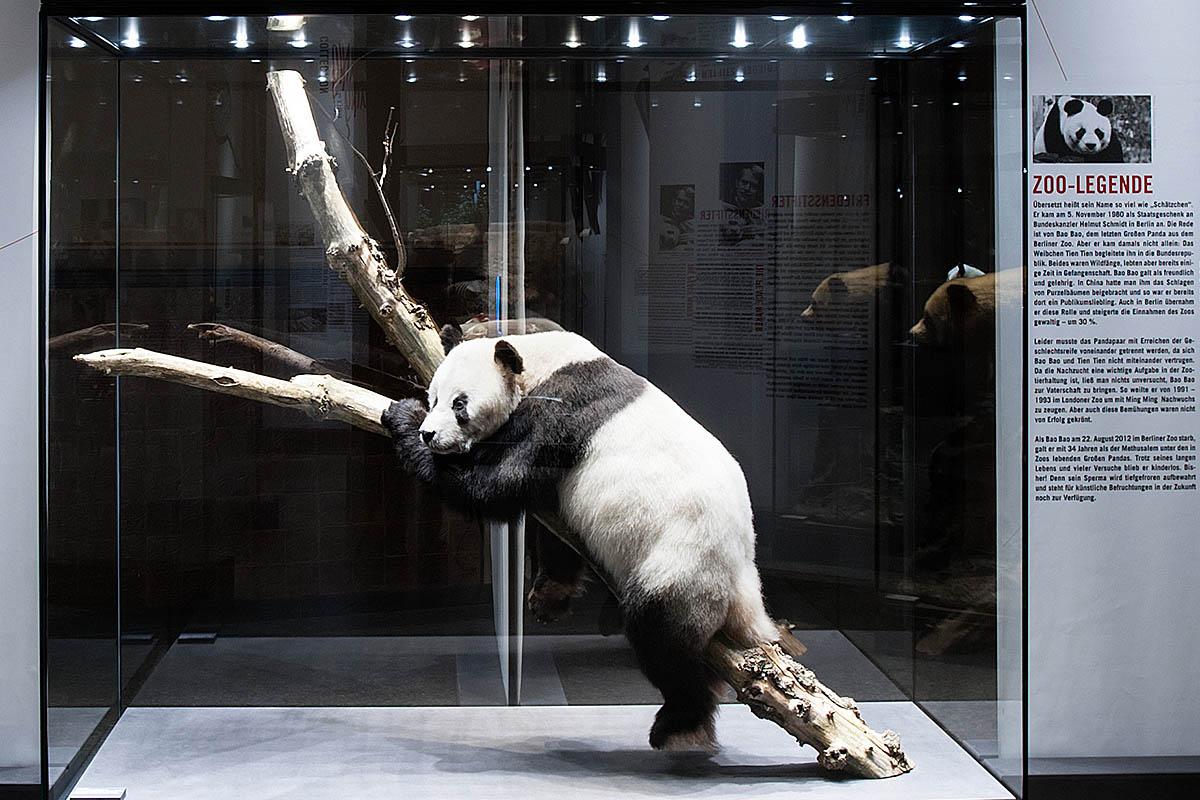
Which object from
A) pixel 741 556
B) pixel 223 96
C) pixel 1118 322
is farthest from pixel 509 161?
pixel 1118 322

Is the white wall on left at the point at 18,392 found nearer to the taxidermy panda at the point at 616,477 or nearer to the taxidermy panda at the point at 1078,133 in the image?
the taxidermy panda at the point at 616,477

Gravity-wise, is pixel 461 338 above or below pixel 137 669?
above

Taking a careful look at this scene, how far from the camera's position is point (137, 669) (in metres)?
2.75

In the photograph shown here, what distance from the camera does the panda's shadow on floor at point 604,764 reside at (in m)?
2.50

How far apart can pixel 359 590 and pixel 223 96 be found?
104 cm

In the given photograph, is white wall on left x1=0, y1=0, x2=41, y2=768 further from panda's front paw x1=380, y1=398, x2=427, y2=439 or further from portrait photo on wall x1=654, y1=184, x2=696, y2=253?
portrait photo on wall x1=654, y1=184, x2=696, y2=253

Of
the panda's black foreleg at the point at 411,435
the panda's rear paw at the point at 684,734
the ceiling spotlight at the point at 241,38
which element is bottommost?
the panda's rear paw at the point at 684,734

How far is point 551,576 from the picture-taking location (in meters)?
2.65

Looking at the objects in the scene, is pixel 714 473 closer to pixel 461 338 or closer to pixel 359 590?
pixel 461 338

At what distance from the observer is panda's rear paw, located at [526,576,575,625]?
2.65m

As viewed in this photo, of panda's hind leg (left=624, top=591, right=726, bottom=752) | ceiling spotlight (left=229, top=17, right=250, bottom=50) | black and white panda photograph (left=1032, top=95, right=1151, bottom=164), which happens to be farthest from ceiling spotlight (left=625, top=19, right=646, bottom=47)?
panda's hind leg (left=624, top=591, right=726, bottom=752)

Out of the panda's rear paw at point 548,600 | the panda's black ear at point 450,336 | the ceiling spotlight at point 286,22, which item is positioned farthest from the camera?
the panda's rear paw at point 548,600

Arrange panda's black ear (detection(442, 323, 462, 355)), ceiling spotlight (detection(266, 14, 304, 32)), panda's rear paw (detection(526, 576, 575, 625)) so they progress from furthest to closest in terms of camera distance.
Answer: panda's rear paw (detection(526, 576, 575, 625)) → panda's black ear (detection(442, 323, 462, 355)) → ceiling spotlight (detection(266, 14, 304, 32))

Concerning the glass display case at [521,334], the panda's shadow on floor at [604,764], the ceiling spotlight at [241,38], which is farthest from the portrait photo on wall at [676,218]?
the panda's shadow on floor at [604,764]
